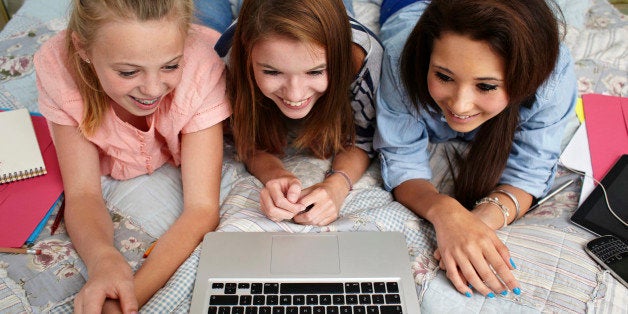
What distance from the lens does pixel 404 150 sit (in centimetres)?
111

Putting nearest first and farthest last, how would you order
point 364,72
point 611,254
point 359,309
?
point 359,309 < point 611,254 < point 364,72

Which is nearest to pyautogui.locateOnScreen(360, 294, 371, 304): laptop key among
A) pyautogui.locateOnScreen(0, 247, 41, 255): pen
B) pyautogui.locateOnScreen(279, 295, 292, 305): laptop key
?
pyautogui.locateOnScreen(279, 295, 292, 305): laptop key

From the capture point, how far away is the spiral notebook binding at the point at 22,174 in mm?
1046

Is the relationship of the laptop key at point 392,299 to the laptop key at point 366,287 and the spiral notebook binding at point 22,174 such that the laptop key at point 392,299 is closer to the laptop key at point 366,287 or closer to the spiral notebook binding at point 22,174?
the laptop key at point 366,287

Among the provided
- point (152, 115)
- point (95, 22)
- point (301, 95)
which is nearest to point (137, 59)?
point (95, 22)

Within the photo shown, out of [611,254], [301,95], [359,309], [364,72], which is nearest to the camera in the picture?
[359,309]

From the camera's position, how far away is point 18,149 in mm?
1093

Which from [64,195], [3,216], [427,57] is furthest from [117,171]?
[427,57]

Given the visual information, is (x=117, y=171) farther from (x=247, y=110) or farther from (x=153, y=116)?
(x=247, y=110)

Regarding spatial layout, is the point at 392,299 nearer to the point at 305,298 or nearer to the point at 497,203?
the point at 305,298

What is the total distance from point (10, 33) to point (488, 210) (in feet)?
4.64

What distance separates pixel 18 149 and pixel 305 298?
73cm

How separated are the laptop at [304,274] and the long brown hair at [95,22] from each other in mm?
341

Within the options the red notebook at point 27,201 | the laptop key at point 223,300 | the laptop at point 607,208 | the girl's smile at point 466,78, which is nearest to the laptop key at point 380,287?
the laptop key at point 223,300
